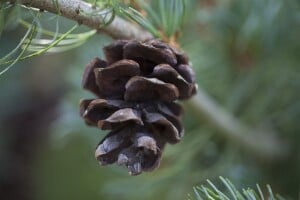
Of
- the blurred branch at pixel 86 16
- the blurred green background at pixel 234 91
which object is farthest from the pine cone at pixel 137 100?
the blurred green background at pixel 234 91

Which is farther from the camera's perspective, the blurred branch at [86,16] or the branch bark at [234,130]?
the branch bark at [234,130]

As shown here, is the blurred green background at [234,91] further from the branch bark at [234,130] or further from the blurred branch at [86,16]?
the blurred branch at [86,16]

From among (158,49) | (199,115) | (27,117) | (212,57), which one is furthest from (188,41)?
(27,117)

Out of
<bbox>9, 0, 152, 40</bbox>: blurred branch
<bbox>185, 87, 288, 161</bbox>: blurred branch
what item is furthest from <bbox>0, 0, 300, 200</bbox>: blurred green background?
<bbox>9, 0, 152, 40</bbox>: blurred branch

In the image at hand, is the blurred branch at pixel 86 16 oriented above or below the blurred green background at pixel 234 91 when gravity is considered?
above

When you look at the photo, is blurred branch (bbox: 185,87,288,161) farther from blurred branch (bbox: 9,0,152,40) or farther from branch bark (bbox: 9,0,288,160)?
blurred branch (bbox: 9,0,152,40)

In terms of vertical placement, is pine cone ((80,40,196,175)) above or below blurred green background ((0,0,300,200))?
above
